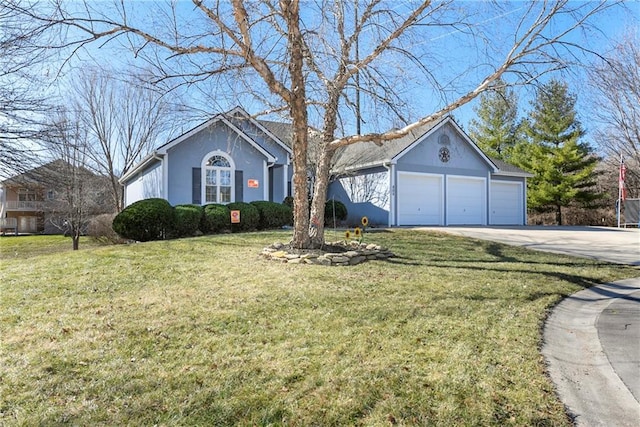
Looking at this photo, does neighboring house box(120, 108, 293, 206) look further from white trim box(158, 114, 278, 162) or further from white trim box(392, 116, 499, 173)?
white trim box(392, 116, 499, 173)

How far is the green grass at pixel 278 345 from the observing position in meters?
2.71

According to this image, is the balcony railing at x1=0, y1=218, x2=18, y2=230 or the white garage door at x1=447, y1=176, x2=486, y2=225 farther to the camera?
the balcony railing at x1=0, y1=218, x2=18, y2=230

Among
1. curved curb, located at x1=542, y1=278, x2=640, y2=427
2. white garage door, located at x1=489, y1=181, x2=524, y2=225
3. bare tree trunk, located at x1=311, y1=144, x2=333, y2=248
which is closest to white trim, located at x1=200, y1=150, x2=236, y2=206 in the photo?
bare tree trunk, located at x1=311, y1=144, x2=333, y2=248

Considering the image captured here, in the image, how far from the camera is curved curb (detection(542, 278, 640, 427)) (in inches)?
107

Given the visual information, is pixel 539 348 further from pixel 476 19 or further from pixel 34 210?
pixel 34 210

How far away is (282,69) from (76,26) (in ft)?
11.8

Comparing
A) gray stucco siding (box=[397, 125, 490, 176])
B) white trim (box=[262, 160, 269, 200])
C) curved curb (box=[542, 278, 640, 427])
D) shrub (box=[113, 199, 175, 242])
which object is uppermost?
gray stucco siding (box=[397, 125, 490, 176])

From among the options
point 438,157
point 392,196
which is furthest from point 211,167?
point 438,157

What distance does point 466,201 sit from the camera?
19.1 metres

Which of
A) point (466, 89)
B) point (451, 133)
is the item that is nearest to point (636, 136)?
point (451, 133)

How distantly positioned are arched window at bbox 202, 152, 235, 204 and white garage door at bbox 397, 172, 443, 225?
23.7ft

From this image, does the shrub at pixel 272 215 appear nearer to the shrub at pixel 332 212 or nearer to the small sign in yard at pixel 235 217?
the small sign in yard at pixel 235 217

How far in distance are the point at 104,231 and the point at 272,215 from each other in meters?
8.08

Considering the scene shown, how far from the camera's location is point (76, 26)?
6.45 m
